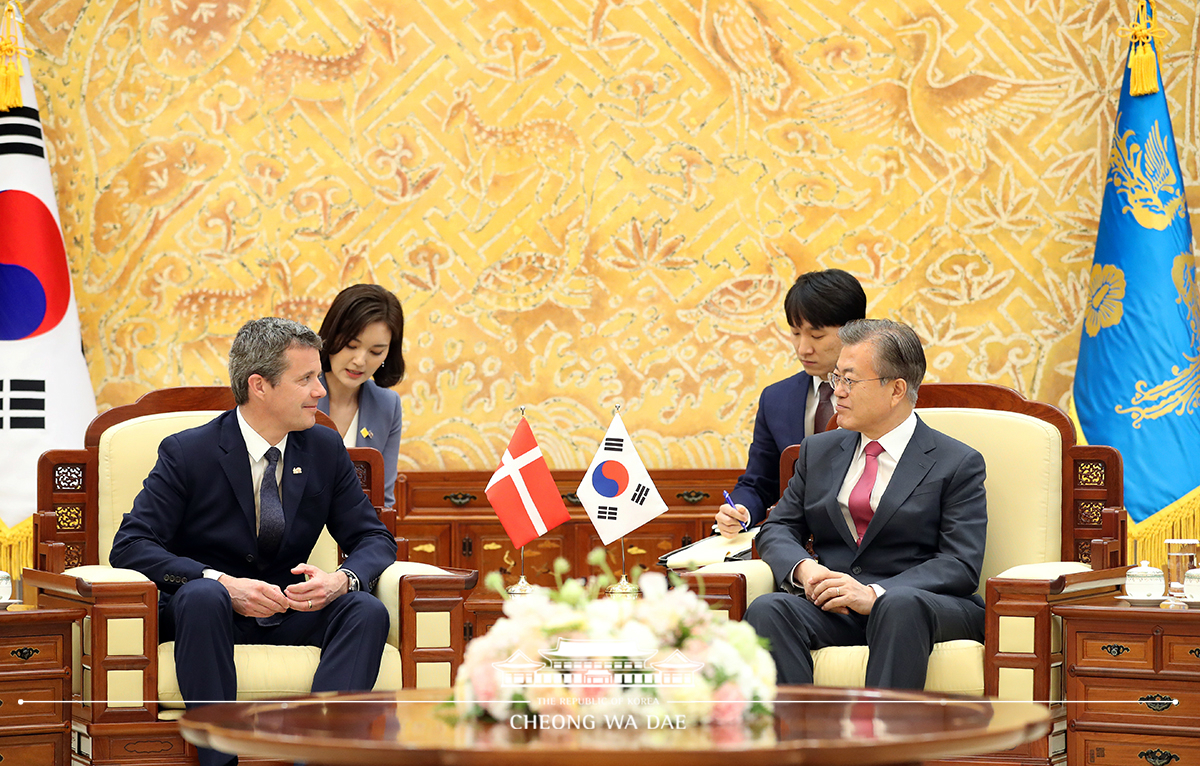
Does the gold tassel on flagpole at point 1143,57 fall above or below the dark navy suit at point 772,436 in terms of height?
above

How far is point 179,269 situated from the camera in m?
5.21

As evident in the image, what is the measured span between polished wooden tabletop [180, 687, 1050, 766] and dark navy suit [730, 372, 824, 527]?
1871mm

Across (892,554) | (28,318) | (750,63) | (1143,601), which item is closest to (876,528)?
(892,554)

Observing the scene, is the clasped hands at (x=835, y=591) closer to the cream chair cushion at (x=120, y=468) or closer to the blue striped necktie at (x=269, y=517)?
the blue striped necktie at (x=269, y=517)

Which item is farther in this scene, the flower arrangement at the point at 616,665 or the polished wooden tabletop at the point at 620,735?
the flower arrangement at the point at 616,665

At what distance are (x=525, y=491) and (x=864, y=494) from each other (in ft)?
3.49

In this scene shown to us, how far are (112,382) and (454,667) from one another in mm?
2588

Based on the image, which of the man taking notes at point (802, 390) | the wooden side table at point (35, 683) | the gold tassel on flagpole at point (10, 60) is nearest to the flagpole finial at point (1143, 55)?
the man taking notes at point (802, 390)

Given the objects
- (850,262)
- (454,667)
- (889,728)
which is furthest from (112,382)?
(889,728)

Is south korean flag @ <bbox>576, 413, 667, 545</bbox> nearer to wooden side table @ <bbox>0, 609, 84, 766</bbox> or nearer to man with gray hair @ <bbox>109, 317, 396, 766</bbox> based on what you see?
man with gray hair @ <bbox>109, 317, 396, 766</bbox>

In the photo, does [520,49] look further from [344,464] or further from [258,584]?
[258,584]

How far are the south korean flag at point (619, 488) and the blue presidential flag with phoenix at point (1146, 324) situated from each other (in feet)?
6.21

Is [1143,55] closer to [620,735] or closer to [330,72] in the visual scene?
[330,72]

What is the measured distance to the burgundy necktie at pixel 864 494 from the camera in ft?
11.6
